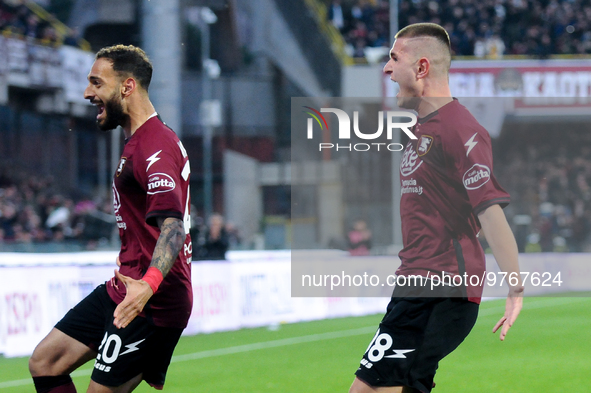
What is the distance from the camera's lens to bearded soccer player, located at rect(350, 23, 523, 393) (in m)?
3.78

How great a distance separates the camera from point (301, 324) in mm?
14328

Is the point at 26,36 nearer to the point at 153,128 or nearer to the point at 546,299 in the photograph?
the point at 546,299

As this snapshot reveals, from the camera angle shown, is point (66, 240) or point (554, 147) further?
point (554, 147)

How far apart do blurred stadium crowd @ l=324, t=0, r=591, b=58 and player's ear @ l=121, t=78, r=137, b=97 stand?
86.0 feet

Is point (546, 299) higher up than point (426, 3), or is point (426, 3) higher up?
point (426, 3)

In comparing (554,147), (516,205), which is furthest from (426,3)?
(516,205)

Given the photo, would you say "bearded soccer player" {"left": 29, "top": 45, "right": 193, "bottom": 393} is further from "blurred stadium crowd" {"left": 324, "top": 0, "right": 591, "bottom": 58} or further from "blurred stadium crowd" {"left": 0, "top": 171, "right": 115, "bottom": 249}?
"blurred stadium crowd" {"left": 324, "top": 0, "right": 591, "bottom": 58}

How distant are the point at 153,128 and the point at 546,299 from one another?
1707cm

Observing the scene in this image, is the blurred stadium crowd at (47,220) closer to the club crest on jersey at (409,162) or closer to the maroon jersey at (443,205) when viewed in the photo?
the club crest on jersey at (409,162)

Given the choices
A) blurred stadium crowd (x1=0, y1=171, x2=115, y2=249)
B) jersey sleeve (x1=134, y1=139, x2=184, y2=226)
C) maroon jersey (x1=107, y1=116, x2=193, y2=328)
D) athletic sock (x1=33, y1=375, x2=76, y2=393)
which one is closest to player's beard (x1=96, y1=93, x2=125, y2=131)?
maroon jersey (x1=107, y1=116, x2=193, y2=328)

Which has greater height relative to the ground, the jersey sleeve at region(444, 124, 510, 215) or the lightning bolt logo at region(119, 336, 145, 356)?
the jersey sleeve at region(444, 124, 510, 215)

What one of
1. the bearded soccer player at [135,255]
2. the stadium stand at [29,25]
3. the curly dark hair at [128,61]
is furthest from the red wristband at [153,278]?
the stadium stand at [29,25]

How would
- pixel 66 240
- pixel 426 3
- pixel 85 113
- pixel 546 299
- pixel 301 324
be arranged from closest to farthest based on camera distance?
pixel 301 324, pixel 66 240, pixel 546 299, pixel 85 113, pixel 426 3

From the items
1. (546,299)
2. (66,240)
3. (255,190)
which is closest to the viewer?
(66,240)
